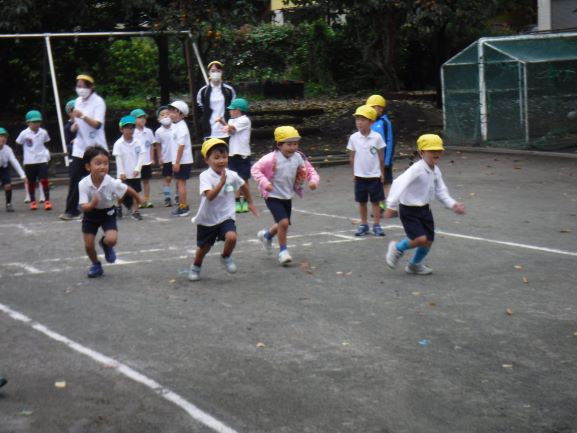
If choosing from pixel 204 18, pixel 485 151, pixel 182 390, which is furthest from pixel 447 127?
pixel 182 390

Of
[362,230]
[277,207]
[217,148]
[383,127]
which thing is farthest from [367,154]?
[217,148]

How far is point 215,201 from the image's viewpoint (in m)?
10.3

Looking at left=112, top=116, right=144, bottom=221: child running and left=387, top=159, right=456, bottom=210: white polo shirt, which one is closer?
left=387, top=159, right=456, bottom=210: white polo shirt

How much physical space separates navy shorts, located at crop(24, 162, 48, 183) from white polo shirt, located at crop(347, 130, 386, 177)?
6.42 metres

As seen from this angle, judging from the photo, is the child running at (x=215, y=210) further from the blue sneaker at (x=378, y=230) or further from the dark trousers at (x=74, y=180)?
the dark trousers at (x=74, y=180)

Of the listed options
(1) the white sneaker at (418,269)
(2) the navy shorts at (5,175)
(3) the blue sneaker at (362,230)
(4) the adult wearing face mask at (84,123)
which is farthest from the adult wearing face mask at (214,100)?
(1) the white sneaker at (418,269)

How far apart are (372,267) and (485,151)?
13887 millimetres

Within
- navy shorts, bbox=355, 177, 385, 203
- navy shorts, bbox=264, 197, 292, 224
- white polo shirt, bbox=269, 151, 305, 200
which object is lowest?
navy shorts, bbox=355, 177, 385, 203

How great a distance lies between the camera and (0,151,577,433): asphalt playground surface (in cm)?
599

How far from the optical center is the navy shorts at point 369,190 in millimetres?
12820

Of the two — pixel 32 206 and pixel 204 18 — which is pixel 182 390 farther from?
pixel 204 18

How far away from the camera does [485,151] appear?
2394 centimetres

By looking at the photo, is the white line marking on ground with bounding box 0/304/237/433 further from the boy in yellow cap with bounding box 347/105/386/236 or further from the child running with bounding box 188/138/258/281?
the boy in yellow cap with bounding box 347/105/386/236

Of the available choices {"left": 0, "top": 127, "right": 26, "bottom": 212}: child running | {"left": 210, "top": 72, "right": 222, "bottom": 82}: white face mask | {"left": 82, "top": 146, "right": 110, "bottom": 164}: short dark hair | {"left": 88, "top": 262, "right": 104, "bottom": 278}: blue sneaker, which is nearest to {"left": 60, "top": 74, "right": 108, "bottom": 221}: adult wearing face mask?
{"left": 210, "top": 72, "right": 222, "bottom": 82}: white face mask
